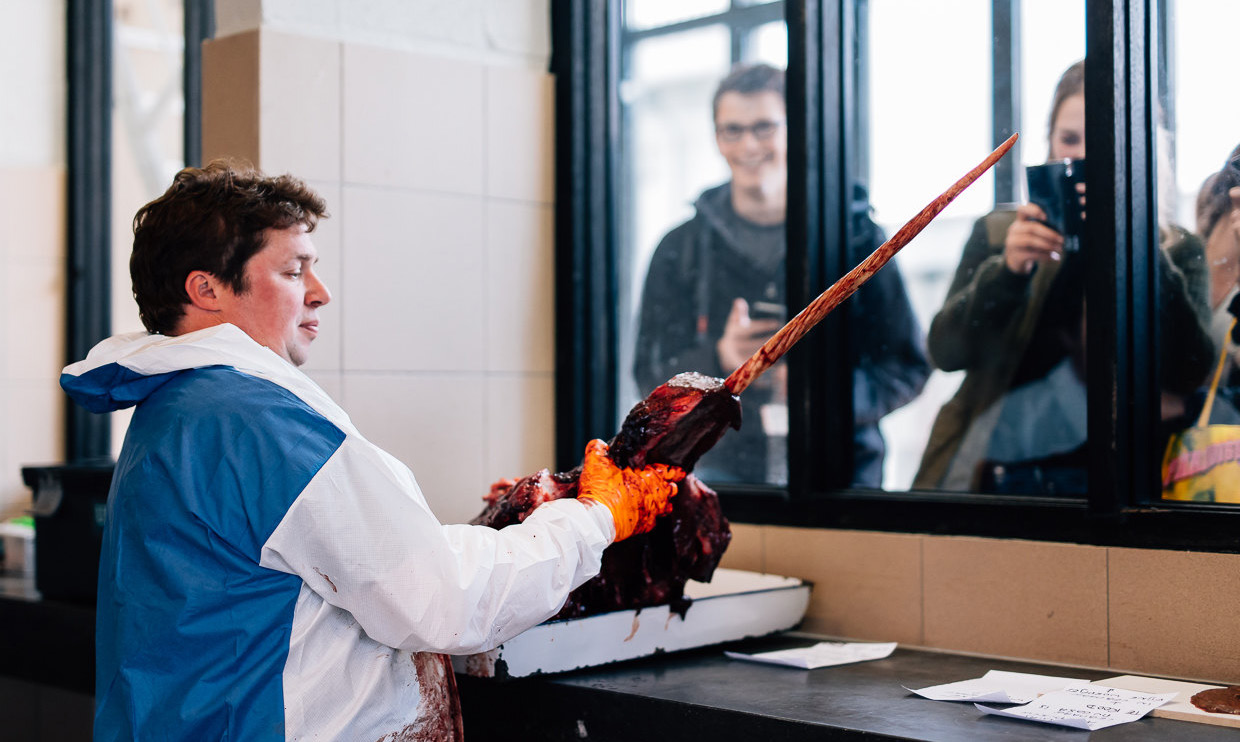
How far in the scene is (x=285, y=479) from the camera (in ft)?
4.72

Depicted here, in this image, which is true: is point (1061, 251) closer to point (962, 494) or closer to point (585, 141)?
point (962, 494)

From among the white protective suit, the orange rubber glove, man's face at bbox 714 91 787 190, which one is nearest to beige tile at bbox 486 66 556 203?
man's face at bbox 714 91 787 190

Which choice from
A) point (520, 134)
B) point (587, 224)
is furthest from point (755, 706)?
point (520, 134)

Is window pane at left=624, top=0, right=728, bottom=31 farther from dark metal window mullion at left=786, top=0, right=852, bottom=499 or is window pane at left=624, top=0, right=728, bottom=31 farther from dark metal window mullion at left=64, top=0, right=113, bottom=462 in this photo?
dark metal window mullion at left=64, top=0, right=113, bottom=462

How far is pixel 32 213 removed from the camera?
3820 millimetres

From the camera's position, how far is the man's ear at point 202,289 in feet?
5.37

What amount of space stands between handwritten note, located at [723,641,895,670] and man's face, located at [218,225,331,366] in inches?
36.6

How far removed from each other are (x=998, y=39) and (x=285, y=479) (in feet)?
5.44

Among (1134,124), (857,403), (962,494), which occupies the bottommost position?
(962,494)

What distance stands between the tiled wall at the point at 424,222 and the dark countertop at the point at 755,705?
2.83 feet

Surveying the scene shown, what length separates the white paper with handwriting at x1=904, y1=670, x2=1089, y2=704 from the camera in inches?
67.1

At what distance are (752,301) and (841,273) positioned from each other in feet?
0.93

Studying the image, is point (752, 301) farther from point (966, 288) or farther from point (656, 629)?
point (656, 629)

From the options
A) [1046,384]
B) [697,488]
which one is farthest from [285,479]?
[1046,384]
